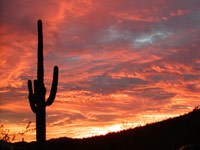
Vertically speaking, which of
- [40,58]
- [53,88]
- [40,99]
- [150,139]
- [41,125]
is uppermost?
[40,58]

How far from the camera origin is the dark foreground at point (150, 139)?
15527 millimetres

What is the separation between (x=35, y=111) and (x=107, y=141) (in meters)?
6.55

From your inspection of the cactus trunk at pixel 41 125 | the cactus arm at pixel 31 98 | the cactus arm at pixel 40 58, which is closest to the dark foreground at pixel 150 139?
the cactus trunk at pixel 41 125

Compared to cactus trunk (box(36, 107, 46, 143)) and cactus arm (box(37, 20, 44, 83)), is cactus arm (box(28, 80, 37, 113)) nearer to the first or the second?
cactus trunk (box(36, 107, 46, 143))

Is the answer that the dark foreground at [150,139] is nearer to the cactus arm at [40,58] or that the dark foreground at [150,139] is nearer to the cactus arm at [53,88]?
the cactus arm at [53,88]

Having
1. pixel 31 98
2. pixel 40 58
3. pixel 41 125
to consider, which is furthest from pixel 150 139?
pixel 40 58

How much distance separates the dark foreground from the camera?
15527 mm

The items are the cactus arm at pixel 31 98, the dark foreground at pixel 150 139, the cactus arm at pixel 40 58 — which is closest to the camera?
the cactus arm at pixel 31 98

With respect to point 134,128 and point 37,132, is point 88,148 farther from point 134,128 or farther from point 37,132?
point 37,132

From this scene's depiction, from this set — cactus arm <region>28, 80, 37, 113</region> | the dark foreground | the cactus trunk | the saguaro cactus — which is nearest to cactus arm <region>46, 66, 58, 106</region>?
the saguaro cactus

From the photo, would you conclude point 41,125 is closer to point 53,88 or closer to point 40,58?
point 53,88

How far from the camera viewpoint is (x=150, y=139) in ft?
55.2

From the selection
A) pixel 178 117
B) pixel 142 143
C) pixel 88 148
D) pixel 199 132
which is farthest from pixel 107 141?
pixel 199 132

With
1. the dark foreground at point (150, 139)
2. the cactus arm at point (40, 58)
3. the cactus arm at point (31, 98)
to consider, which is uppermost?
the cactus arm at point (40, 58)
